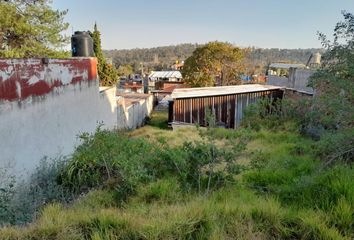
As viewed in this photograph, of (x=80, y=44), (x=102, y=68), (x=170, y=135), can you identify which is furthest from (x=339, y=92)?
(x=102, y=68)

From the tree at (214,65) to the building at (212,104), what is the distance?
9602 millimetres

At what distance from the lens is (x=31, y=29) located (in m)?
11.7

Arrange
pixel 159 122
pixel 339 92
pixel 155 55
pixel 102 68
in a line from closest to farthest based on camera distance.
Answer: pixel 339 92, pixel 159 122, pixel 102 68, pixel 155 55

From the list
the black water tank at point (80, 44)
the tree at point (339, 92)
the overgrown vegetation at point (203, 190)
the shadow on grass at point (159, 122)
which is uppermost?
the black water tank at point (80, 44)

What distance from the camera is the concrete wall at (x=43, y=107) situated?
4454mm

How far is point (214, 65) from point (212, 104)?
10789mm

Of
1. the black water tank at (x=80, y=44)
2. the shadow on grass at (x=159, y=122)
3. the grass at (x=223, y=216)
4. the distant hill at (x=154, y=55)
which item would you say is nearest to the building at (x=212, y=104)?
the shadow on grass at (x=159, y=122)

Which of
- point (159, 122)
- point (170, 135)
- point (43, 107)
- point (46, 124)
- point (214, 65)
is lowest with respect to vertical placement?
point (159, 122)

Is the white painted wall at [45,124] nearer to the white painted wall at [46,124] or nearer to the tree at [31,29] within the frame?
A: the white painted wall at [46,124]

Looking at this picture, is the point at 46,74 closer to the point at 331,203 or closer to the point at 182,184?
the point at 182,184

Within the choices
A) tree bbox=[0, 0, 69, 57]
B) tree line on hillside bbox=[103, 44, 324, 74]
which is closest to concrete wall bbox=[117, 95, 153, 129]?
tree bbox=[0, 0, 69, 57]

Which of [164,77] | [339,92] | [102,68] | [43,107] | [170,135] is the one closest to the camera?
[339,92]

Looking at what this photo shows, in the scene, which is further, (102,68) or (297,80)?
(102,68)

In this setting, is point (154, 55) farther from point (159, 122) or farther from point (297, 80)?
point (297, 80)
